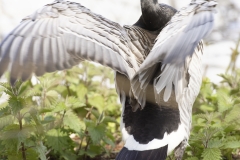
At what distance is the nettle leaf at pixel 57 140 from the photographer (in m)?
4.18

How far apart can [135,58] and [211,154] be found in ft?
3.05

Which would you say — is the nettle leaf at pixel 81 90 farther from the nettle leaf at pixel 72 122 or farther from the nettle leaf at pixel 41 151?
the nettle leaf at pixel 41 151

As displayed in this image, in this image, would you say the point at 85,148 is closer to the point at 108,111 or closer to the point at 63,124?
the point at 63,124

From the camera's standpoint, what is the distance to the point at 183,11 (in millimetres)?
3650

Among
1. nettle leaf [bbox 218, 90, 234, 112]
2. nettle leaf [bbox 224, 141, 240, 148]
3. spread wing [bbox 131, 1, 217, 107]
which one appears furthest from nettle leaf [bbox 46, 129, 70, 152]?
nettle leaf [bbox 218, 90, 234, 112]

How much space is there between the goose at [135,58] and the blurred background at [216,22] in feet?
8.98

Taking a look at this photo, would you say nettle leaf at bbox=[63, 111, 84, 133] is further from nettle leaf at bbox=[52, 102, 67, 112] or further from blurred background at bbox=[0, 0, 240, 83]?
blurred background at bbox=[0, 0, 240, 83]

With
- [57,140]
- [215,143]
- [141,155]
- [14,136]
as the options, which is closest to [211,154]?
[215,143]

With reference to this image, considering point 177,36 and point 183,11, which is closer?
point 177,36

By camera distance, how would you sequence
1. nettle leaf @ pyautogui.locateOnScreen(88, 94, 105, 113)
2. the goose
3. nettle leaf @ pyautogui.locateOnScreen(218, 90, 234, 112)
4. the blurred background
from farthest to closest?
the blurred background
nettle leaf @ pyautogui.locateOnScreen(88, 94, 105, 113)
nettle leaf @ pyautogui.locateOnScreen(218, 90, 234, 112)
the goose

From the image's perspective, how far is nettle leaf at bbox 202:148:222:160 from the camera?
12.8 ft

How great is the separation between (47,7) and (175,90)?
1136 mm

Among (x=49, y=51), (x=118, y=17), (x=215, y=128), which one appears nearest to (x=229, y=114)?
(x=215, y=128)

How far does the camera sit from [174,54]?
312 centimetres
